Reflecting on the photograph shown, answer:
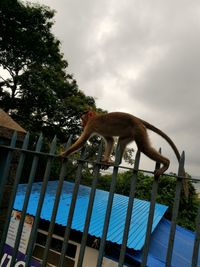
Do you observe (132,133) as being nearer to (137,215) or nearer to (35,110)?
(137,215)

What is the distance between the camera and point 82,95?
17.1m

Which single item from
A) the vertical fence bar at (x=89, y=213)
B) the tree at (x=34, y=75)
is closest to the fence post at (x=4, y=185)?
the vertical fence bar at (x=89, y=213)

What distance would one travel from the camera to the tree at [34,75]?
15.1 m

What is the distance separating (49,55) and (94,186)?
14.7m

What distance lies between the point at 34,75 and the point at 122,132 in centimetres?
1253

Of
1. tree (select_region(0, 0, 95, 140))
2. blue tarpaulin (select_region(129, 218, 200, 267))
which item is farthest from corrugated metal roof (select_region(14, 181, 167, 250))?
tree (select_region(0, 0, 95, 140))

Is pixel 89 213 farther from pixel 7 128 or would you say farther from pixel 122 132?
pixel 7 128

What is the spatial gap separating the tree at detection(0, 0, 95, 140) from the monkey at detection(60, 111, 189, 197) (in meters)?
11.5

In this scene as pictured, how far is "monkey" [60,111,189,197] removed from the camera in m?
2.67

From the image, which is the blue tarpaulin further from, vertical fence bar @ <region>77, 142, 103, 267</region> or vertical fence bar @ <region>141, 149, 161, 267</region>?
vertical fence bar @ <region>141, 149, 161, 267</region>

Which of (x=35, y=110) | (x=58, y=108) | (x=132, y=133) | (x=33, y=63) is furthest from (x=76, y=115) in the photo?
(x=132, y=133)

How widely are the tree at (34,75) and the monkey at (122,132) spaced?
1154 centimetres

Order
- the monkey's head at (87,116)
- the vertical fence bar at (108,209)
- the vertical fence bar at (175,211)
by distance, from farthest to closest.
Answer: the monkey's head at (87,116) → the vertical fence bar at (108,209) → the vertical fence bar at (175,211)

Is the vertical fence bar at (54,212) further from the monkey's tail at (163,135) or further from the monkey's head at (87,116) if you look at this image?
the monkey's head at (87,116)
